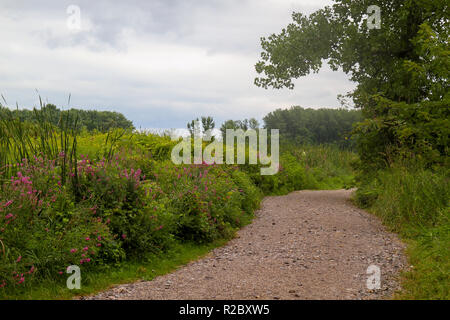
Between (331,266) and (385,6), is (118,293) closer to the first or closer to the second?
(331,266)

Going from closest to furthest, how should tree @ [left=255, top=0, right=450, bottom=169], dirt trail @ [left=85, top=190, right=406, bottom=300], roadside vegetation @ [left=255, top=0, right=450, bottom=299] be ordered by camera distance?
dirt trail @ [left=85, top=190, right=406, bottom=300] → roadside vegetation @ [left=255, top=0, right=450, bottom=299] → tree @ [left=255, top=0, right=450, bottom=169]

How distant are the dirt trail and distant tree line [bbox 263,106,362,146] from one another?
1936 centimetres

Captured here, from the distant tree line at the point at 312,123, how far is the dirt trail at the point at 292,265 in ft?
63.5

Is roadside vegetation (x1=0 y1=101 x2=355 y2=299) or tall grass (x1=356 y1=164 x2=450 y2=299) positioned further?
tall grass (x1=356 y1=164 x2=450 y2=299)

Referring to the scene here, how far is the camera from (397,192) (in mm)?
7863

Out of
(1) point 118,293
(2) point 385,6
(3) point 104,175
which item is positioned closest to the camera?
(1) point 118,293

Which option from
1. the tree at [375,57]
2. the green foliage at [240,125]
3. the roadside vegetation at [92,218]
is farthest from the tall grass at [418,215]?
the green foliage at [240,125]

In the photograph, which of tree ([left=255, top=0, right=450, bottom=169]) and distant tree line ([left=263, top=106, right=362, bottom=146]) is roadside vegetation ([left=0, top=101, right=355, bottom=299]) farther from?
distant tree line ([left=263, top=106, right=362, bottom=146])

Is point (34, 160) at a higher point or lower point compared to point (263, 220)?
higher

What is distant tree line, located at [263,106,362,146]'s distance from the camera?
27.8m

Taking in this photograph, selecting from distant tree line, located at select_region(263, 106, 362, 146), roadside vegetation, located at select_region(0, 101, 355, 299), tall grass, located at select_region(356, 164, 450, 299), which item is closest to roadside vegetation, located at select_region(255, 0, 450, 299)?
tall grass, located at select_region(356, 164, 450, 299)

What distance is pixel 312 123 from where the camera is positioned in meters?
29.0
